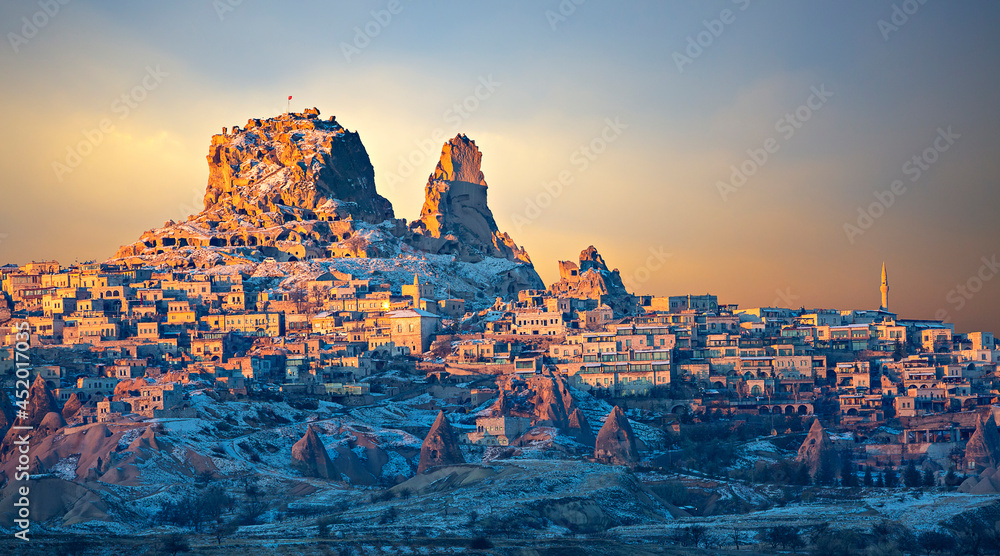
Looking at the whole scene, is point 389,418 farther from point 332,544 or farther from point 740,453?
point 332,544

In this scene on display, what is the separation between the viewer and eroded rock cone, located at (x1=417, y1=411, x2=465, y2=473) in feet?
379

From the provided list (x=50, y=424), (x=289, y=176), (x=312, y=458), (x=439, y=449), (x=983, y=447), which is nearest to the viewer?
(x=312, y=458)

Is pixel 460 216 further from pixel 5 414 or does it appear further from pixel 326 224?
pixel 5 414

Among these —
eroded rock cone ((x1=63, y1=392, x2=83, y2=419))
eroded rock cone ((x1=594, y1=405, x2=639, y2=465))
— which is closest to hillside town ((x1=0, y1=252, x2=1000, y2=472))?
eroded rock cone ((x1=63, y1=392, x2=83, y2=419))

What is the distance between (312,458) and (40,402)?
67.3 feet

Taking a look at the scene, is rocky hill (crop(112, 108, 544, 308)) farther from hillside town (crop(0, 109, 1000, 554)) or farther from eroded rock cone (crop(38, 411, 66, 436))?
eroded rock cone (crop(38, 411, 66, 436))

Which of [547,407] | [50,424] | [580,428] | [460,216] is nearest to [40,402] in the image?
[50,424]

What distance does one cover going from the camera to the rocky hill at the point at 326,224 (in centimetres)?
18025

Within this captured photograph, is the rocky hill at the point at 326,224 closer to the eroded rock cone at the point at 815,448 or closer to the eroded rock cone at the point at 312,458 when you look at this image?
the eroded rock cone at the point at 312,458

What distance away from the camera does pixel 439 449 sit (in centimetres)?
11631

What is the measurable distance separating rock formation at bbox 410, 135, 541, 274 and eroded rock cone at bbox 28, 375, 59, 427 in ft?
232

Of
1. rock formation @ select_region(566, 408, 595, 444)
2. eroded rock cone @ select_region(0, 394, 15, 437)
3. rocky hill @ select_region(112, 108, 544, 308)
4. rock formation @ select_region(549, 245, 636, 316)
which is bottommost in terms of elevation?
rock formation @ select_region(566, 408, 595, 444)

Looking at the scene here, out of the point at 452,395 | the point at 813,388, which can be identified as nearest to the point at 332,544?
the point at 452,395

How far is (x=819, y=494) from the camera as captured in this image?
362ft
